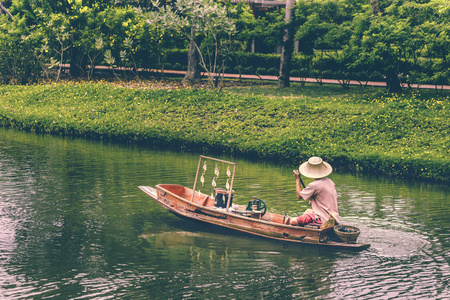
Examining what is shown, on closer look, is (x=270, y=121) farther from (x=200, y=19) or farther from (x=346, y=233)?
(x=346, y=233)

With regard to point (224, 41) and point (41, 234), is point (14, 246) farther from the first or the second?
point (224, 41)

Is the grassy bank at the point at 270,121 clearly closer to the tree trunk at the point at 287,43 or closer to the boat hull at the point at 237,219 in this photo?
the tree trunk at the point at 287,43

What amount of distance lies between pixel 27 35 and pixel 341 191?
20.0m

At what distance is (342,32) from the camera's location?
24.2 metres

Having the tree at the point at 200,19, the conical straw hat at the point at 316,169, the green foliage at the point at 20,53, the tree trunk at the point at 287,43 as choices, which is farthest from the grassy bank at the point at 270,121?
the conical straw hat at the point at 316,169

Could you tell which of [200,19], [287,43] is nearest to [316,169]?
[200,19]

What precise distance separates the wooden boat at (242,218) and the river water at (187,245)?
0.65 feet

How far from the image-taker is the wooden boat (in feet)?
35.7

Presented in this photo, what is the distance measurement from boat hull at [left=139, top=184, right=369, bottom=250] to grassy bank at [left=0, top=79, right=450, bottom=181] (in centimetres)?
648

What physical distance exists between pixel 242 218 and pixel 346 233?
1967 mm

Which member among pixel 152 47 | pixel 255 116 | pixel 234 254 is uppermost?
pixel 152 47

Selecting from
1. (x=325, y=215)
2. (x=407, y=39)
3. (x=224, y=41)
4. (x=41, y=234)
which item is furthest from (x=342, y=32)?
(x=41, y=234)

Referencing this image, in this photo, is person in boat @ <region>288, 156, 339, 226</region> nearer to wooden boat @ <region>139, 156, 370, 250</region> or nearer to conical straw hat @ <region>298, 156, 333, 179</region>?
conical straw hat @ <region>298, 156, 333, 179</region>

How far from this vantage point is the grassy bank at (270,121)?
59.5 feet
